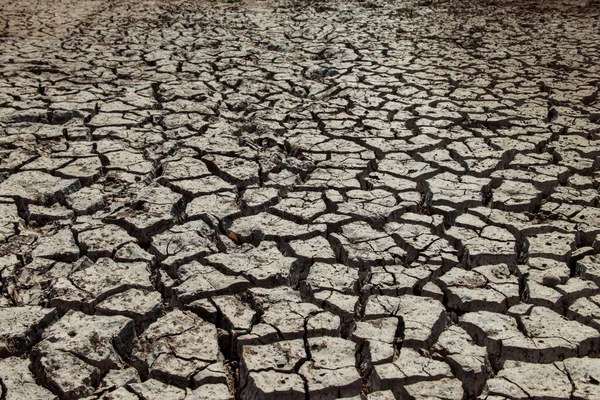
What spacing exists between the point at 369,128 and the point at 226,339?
2241mm

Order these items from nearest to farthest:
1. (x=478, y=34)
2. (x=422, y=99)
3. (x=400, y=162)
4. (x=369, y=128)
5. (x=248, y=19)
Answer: (x=400, y=162)
(x=369, y=128)
(x=422, y=99)
(x=478, y=34)
(x=248, y=19)

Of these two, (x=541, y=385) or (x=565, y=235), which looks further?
(x=565, y=235)

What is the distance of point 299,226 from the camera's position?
284 cm

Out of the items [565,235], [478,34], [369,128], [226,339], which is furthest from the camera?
[478,34]

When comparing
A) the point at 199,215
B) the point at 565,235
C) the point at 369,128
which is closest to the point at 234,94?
the point at 369,128

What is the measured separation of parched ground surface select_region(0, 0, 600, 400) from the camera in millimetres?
2002

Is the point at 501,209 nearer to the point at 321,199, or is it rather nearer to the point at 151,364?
the point at 321,199

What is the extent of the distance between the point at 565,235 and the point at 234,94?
108 inches

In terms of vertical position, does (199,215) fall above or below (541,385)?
below

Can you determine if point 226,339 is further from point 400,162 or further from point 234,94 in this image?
point 234,94

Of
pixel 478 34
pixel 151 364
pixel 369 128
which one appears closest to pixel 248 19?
pixel 478 34

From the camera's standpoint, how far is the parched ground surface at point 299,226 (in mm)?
2002

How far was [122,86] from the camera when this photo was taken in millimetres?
4797

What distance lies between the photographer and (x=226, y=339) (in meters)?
2.14
